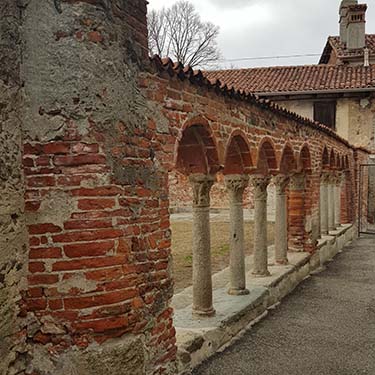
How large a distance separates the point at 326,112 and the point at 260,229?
44.0ft

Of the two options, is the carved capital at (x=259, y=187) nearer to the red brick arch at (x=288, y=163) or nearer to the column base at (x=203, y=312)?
the red brick arch at (x=288, y=163)

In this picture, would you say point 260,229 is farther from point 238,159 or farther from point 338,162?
point 338,162

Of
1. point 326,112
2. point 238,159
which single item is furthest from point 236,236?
point 326,112

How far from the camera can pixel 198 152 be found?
5.55 m

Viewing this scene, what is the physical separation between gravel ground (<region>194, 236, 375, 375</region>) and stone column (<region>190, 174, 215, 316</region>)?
2.00ft

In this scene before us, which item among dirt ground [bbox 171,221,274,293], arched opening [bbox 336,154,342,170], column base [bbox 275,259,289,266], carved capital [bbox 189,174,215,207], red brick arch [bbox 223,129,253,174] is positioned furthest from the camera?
arched opening [bbox 336,154,342,170]

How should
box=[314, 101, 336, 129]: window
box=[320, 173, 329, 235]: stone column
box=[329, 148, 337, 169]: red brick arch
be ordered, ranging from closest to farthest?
box=[320, 173, 329, 235]: stone column < box=[329, 148, 337, 169]: red brick arch < box=[314, 101, 336, 129]: window

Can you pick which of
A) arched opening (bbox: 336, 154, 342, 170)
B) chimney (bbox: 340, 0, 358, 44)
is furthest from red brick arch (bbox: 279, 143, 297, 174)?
chimney (bbox: 340, 0, 358, 44)

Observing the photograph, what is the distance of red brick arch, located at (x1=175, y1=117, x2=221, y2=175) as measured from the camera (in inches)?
211

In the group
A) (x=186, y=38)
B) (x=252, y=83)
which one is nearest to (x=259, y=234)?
(x=252, y=83)

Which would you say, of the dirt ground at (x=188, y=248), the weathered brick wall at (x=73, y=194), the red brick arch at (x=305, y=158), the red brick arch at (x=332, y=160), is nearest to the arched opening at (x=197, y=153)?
the weathered brick wall at (x=73, y=194)

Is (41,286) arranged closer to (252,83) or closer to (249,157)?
(249,157)

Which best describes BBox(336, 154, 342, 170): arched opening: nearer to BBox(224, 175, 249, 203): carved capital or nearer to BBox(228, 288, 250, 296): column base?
BBox(224, 175, 249, 203): carved capital

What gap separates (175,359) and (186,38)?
32.3 metres
